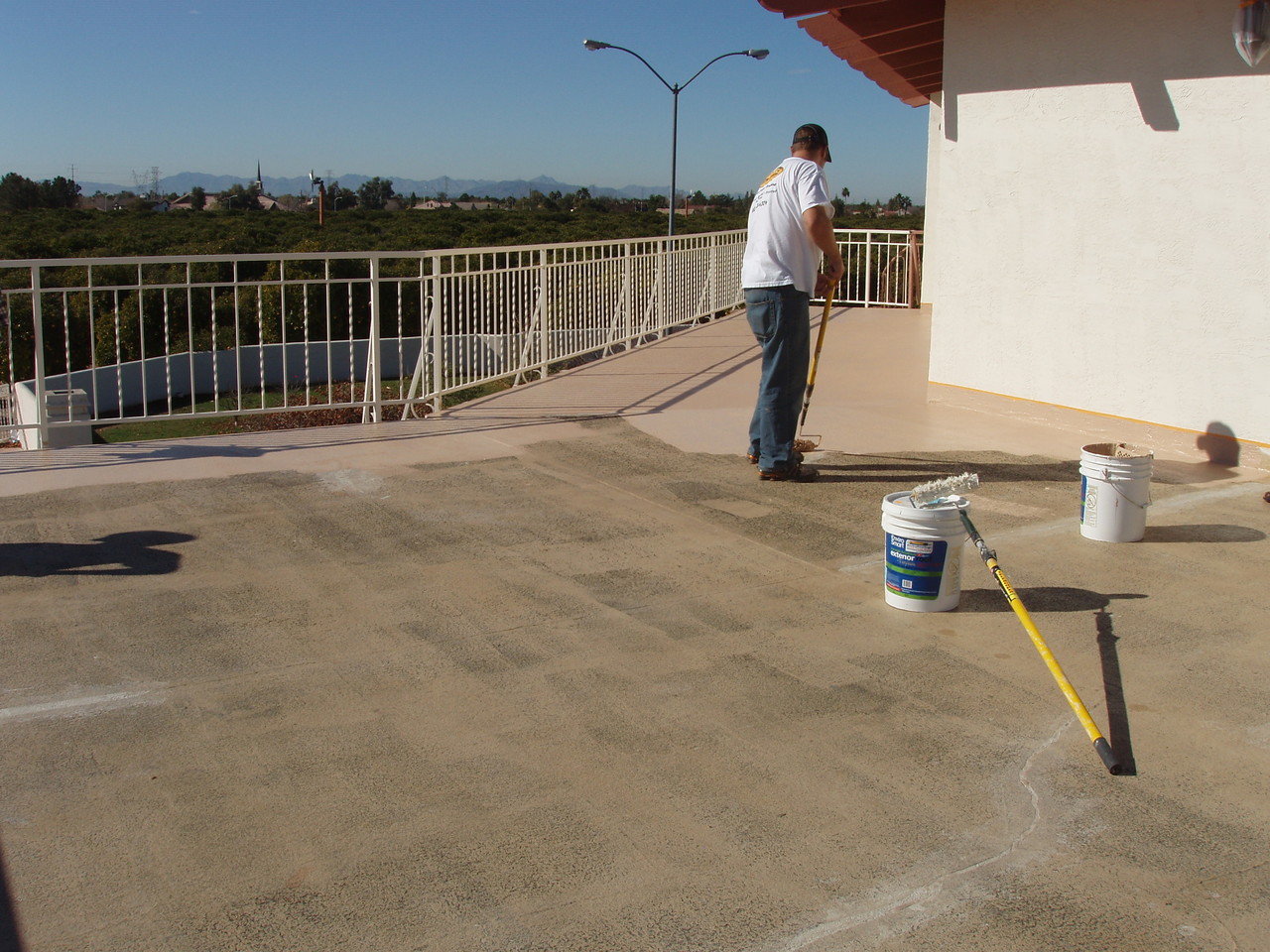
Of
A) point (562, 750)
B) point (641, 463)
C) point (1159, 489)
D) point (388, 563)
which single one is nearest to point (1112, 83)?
point (1159, 489)

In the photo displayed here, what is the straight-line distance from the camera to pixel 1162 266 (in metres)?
7.22

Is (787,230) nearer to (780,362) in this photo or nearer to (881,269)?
(780,362)

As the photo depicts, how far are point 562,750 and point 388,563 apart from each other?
2.05 meters

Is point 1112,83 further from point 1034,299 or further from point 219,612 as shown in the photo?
point 219,612

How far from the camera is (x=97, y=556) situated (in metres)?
5.30

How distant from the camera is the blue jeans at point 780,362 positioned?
665 centimetres

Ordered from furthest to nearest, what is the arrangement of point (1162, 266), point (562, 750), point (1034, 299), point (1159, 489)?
point (1034, 299)
point (1162, 266)
point (1159, 489)
point (562, 750)

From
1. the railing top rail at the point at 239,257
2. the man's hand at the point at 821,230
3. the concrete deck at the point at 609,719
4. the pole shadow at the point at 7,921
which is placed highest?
the man's hand at the point at 821,230

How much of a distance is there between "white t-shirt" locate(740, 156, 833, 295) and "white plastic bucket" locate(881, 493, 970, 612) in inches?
89.9

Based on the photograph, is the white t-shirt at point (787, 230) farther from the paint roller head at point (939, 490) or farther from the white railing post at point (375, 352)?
the white railing post at point (375, 352)

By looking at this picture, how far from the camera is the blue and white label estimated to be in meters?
4.56

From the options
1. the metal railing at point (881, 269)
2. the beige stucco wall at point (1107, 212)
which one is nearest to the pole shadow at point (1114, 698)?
the beige stucco wall at point (1107, 212)

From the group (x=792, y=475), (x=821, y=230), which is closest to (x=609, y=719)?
(x=792, y=475)

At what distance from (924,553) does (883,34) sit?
7.12m
